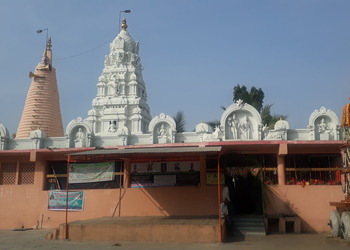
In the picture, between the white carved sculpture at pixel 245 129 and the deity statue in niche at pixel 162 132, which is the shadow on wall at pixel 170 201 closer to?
the deity statue in niche at pixel 162 132

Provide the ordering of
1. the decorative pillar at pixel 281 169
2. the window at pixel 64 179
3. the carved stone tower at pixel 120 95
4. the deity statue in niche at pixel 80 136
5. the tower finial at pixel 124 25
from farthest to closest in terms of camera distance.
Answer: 1. the tower finial at pixel 124 25
2. the carved stone tower at pixel 120 95
3. the deity statue in niche at pixel 80 136
4. the window at pixel 64 179
5. the decorative pillar at pixel 281 169

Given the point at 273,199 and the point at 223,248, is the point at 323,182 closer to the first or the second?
the point at 273,199

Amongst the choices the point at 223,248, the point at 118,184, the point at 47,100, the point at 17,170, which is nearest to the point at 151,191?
the point at 118,184

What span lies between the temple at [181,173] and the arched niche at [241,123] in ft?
0.13

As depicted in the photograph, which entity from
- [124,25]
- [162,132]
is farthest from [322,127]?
[124,25]

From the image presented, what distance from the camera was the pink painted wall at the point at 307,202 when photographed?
42.1 feet

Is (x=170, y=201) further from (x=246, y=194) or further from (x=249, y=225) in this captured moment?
(x=249, y=225)

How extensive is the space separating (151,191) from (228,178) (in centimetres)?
297

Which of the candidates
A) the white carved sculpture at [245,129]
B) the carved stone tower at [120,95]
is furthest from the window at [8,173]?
the carved stone tower at [120,95]

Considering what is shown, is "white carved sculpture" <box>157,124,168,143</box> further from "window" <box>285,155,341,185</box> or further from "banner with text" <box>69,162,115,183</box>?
"window" <box>285,155,341,185</box>

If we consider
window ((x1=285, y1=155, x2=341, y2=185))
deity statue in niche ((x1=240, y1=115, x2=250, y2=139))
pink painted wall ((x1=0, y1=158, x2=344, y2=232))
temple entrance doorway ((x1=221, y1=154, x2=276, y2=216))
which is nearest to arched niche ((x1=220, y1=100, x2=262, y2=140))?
deity statue in niche ((x1=240, y1=115, x2=250, y2=139))

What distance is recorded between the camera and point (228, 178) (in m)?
14.1

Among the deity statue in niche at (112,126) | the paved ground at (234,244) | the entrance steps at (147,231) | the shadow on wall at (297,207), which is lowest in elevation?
the paved ground at (234,244)

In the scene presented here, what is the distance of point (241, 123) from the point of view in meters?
14.2
